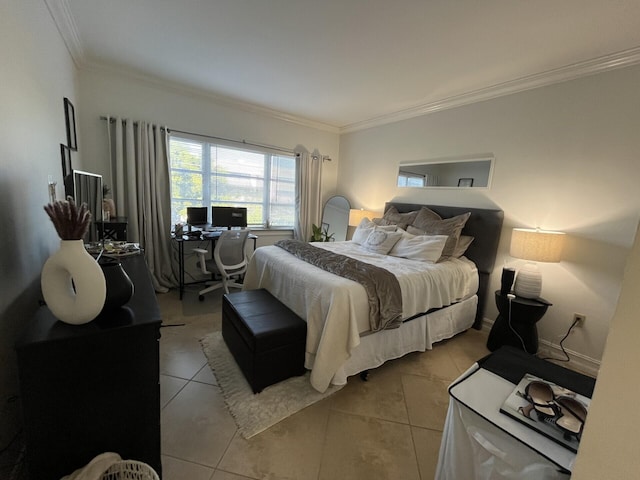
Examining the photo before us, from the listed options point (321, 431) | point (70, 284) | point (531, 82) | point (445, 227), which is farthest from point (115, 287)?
point (531, 82)

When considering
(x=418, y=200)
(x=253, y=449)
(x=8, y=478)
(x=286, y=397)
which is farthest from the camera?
(x=418, y=200)

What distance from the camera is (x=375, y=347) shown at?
2014 mm

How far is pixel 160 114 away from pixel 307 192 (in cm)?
229

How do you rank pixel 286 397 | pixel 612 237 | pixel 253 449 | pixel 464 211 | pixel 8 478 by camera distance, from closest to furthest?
pixel 8 478 → pixel 253 449 → pixel 286 397 → pixel 612 237 → pixel 464 211

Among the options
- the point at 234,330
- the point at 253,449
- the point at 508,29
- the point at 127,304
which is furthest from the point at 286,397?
the point at 508,29

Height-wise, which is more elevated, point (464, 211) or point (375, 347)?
point (464, 211)

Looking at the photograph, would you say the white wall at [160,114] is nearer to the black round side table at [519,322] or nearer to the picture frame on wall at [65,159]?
the picture frame on wall at [65,159]

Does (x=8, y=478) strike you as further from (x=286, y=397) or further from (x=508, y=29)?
(x=508, y=29)

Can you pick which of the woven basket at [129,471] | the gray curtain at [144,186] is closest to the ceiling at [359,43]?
the gray curtain at [144,186]

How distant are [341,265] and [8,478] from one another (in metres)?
1.96

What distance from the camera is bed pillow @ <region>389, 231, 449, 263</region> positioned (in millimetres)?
2656

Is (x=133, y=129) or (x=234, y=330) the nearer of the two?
(x=234, y=330)

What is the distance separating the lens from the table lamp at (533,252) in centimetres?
222

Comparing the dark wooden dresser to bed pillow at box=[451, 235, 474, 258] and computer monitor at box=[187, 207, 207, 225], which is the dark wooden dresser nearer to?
computer monitor at box=[187, 207, 207, 225]
